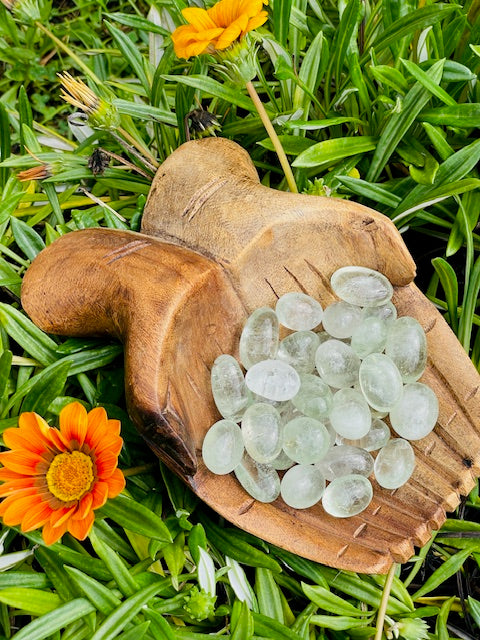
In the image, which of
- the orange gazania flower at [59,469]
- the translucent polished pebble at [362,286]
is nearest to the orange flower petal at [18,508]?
the orange gazania flower at [59,469]

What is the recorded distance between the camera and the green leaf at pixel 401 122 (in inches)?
48.6

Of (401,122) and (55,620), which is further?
(401,122)

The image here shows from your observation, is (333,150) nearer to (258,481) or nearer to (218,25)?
(218,25)

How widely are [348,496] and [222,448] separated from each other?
0.21 m

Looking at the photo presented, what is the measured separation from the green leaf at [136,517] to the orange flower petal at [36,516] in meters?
0.13

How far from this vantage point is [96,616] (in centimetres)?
107

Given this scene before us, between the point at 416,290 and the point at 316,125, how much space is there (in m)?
0.37

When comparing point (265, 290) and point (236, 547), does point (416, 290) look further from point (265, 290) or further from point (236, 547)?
point (236, 547)

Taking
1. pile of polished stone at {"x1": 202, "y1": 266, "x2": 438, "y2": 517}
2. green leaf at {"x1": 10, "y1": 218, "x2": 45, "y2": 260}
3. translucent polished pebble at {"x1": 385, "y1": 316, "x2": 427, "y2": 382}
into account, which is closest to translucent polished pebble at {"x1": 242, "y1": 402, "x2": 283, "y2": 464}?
pile of polished stone at {"x1": 202, "y1": 266, "x2": 438, "y2": 517}

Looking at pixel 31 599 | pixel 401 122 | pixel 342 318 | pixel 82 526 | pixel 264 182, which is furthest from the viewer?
pixel 264 182

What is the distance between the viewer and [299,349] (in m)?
1.16

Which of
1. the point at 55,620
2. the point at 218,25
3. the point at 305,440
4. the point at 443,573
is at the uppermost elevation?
the point at 218,25

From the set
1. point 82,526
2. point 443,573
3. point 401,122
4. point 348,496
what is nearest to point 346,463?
point 348,496

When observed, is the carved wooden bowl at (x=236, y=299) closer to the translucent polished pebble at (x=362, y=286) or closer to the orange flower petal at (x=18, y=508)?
the translucent polished pebble at (x=362, y=286)
